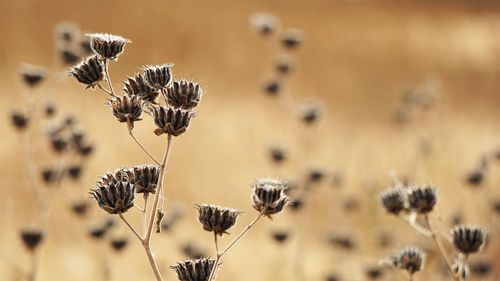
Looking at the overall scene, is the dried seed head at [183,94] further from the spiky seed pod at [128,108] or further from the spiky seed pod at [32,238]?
the spiky seed pod at [32,238]

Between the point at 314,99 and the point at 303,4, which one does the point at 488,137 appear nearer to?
the point at 314,99

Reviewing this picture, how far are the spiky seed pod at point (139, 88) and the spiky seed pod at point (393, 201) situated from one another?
36.7 inches

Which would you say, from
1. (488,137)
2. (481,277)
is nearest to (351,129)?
(488,137)

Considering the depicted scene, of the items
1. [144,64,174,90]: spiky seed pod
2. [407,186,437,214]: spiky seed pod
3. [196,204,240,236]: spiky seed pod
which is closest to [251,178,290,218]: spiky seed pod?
[196,204,240,236]: spiky seed pod

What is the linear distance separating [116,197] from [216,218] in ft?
0.78

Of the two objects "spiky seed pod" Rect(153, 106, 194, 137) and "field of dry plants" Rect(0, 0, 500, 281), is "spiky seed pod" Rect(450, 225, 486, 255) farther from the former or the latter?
"spiky seed pod" Rect(153, 106, 194, 137)

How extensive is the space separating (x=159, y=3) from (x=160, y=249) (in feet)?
14.9

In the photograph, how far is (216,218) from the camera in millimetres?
1860

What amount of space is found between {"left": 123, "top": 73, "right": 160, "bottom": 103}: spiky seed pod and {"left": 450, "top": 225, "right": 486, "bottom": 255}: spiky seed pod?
3.14 ft

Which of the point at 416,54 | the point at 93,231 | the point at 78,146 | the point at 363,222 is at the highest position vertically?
the point at 416,54

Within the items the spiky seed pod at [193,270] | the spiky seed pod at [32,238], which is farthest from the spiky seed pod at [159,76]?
the spiky seed pod at [32,238]

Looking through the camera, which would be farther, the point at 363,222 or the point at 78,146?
the point at 363,222

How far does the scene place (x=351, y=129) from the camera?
927 centimetres

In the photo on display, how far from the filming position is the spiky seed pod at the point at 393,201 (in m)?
2.50
